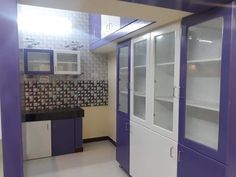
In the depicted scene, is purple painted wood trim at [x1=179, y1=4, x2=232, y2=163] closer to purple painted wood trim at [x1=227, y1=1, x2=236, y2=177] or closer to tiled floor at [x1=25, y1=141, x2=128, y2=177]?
purple painted wood trim at [x1=227, y1=1, x2=236, y2=177]

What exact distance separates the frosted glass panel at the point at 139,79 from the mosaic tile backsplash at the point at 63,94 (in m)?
1.67

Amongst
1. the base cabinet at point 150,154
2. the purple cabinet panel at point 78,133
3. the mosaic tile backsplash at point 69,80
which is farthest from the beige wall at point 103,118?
the base cabinet at point 150,154

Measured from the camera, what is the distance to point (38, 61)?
3.48m

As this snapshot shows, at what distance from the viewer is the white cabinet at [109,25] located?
2525 mm

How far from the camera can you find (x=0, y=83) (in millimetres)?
879

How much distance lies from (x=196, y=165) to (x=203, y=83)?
69 centimetres

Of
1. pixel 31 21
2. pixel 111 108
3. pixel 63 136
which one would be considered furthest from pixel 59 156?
pixel 31 21

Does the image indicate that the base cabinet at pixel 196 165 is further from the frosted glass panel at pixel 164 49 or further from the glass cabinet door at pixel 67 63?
the glass cabinet door at pixel 67 63

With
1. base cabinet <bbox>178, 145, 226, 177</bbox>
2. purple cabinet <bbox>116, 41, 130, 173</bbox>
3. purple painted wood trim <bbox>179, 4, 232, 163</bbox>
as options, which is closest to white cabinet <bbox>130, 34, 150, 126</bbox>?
purple cabinet <bbox>116, 41, 130, 173</bbox>

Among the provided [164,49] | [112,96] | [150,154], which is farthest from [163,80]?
[112,96]

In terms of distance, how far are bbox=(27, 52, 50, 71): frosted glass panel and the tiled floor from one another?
1.58 meters

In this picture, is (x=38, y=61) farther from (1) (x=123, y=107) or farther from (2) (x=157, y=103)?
(2) (x=157, y=103)

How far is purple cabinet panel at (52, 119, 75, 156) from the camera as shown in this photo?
11.5 ft

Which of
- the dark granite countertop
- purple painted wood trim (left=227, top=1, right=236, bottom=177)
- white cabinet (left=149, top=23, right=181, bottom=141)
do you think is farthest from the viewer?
the dark granite countertop
